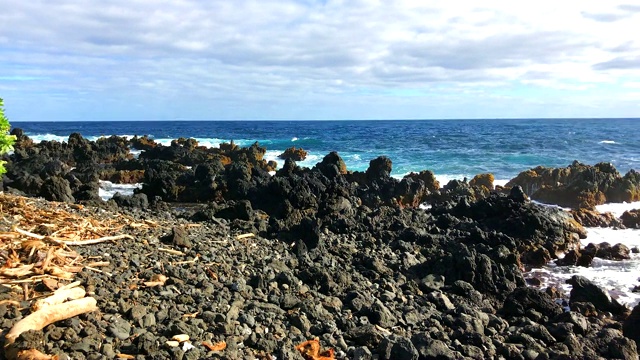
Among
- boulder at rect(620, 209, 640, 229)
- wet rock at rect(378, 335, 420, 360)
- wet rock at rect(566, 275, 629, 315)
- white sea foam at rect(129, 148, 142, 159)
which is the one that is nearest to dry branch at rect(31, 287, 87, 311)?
wet rock at rect(378, 335, 420, 360)

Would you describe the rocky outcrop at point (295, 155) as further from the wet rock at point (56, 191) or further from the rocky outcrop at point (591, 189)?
the wet rock at point (56, 191)

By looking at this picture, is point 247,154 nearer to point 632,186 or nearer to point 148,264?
point 632,186

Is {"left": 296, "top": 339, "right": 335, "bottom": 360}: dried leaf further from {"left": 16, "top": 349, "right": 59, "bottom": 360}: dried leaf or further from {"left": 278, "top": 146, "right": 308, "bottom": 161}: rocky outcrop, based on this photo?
{"left": 278, "top": 146, "right": 308, "bottom": 161}: rocky outcrop

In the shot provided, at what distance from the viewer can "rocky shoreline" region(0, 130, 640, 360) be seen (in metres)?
6.34

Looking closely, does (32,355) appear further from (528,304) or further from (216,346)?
(528,304)

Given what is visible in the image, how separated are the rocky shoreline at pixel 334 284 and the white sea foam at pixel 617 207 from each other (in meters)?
2.62

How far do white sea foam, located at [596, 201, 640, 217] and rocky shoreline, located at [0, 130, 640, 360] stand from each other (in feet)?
8.58

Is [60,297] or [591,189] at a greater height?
[60,297]

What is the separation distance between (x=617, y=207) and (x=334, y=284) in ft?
49.9

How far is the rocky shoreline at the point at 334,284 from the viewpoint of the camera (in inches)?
250

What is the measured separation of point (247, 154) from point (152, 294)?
23.9m

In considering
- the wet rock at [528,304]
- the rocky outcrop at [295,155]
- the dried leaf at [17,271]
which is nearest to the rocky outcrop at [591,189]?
the wet rock at [528,304]

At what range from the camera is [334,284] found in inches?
357

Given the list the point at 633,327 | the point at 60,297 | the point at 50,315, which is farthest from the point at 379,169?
the point at 50,315
